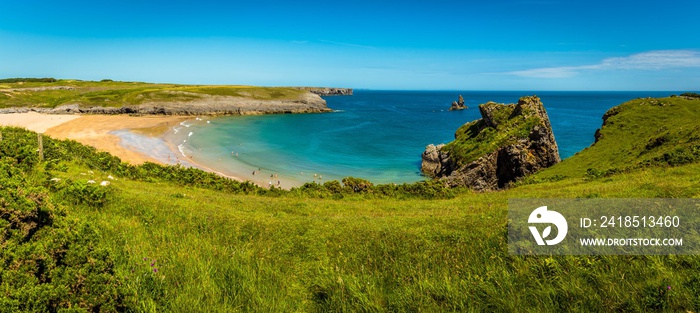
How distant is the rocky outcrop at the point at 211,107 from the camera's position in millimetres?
116938

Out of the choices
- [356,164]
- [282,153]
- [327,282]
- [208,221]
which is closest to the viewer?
[327,282]

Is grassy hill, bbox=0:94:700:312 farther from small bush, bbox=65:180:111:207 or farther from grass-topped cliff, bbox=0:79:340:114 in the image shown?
grass-topped cliff, bbox=0:79:340:114

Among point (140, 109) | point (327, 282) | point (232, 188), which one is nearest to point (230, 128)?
point (140, 109)

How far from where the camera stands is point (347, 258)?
7762mm

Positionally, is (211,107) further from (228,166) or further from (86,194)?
(86,194)

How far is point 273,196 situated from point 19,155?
1308 cm

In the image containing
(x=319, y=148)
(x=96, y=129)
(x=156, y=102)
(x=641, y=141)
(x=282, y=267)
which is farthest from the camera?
(x=156, y=102)

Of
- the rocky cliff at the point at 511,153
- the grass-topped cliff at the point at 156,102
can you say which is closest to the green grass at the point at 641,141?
the rocky cliff at the point at 511,153

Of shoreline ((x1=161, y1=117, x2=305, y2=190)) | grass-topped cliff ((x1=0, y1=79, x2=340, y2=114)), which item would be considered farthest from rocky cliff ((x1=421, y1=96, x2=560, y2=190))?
grass-topped cliff ((x1=0, y1=79, x2=340, y2=114))

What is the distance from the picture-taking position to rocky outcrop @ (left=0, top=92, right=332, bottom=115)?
116938 mm

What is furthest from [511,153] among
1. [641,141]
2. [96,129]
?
[96,129]

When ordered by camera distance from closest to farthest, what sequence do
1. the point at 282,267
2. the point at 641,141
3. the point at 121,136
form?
the point at 282,267, the point at 641,141, the point at 121,136

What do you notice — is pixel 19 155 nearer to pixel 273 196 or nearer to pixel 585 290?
pixel 273 196

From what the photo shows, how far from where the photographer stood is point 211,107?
134125 mm
